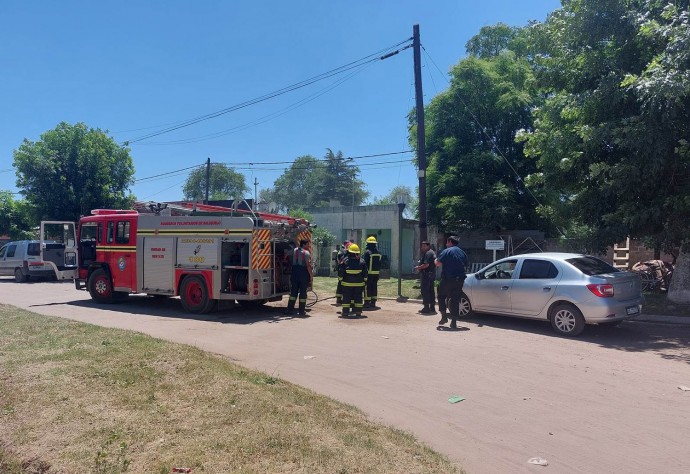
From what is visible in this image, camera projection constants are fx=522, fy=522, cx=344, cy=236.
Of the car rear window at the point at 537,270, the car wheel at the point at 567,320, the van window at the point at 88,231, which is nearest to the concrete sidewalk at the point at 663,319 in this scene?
the car wheel at the point at 567,320

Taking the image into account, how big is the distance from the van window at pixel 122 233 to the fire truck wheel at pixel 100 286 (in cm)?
109

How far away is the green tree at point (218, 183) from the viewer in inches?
2416

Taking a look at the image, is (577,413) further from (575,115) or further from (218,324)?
(575,115)

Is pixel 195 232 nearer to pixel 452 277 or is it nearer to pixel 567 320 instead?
pixel 452 277

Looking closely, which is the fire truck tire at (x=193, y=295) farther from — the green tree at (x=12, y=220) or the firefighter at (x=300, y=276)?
the green tree at (x=12, y=220)

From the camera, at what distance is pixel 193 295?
12.8 metres

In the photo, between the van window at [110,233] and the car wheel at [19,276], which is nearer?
the van window at [110,233]

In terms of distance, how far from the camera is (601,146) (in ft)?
39.0

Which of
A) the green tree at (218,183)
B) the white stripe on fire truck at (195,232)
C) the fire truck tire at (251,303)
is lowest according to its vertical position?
the fire truck tire at (251,303)

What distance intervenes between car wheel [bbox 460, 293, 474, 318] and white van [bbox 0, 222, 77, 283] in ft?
51.1

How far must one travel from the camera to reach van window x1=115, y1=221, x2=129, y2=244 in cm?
1374

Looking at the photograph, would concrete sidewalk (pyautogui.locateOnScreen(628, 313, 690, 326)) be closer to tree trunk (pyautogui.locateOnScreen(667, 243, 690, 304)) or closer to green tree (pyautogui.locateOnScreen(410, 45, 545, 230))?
tree trunk (pyautogui.locateOnScreen(667, 243, 690, 304))

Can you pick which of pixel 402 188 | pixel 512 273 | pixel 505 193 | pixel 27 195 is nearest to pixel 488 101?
pixel 505 193

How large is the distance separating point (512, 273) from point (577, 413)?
533 cm
